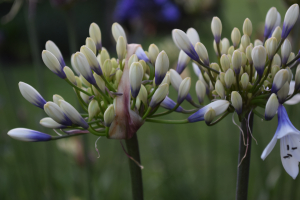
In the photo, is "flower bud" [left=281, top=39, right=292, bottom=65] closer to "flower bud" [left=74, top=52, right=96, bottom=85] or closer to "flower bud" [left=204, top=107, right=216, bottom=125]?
"flower bud" [left=204, top=107, right=216, bottom=125]

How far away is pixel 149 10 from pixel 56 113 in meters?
1.83

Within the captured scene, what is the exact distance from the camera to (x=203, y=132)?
3.79m

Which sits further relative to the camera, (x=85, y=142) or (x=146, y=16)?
(x=146, y=16)

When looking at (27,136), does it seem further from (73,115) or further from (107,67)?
(107,67)

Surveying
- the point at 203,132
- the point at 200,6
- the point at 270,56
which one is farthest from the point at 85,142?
the point at 203,132

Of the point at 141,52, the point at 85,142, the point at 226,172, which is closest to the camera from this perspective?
the point at 141,52

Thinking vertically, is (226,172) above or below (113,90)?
below

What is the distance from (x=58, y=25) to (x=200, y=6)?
6.70 metres

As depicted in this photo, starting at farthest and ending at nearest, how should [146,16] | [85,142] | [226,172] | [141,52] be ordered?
[226,172], [146,16], [85,142], [141,52]

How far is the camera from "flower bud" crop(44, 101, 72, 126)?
0.60 m

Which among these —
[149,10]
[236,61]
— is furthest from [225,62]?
[149,10]

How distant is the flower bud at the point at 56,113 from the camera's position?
60cm

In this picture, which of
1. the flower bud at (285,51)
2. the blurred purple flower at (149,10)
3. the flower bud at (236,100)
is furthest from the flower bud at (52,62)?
the blurred purple flower at (149,10)

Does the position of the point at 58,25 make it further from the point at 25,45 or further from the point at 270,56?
the point at 270,56
